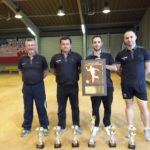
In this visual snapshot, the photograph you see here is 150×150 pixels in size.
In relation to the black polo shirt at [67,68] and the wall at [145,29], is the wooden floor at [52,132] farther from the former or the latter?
the wall at [145,29]

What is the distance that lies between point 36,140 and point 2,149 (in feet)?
1.60

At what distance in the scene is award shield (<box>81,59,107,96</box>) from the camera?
3.12m

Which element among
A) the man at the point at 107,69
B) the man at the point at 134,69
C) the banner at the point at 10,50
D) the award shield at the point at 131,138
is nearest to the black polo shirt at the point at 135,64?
the man at the point at 134,69

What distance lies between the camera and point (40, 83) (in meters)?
3.56

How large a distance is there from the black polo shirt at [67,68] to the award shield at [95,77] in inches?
11.2

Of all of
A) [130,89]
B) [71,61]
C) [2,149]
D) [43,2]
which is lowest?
[2,149]

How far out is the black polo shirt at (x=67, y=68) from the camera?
3389 millimetres

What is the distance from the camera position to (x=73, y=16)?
1567 cm

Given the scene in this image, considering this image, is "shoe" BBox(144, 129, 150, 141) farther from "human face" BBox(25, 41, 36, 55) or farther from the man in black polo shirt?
"human face" BBox(25, 41, 36, 55)

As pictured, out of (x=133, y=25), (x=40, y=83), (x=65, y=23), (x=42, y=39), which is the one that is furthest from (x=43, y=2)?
(x=40, y=83)

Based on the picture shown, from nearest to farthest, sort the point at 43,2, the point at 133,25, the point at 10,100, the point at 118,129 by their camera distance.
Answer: the point at 118,129 < the point at 10,100 < the point at 43,2 < the point at 133,25

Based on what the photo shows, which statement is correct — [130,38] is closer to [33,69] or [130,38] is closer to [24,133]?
[33,69]

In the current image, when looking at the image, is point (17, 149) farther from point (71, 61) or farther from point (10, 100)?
point (10, 100)

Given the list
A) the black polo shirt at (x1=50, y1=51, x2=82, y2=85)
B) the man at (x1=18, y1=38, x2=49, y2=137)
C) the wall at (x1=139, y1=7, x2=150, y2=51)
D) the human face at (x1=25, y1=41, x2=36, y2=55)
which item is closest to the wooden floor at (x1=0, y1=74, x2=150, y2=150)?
the man at (x1=18, y1=38, x2=49, y2=137)
